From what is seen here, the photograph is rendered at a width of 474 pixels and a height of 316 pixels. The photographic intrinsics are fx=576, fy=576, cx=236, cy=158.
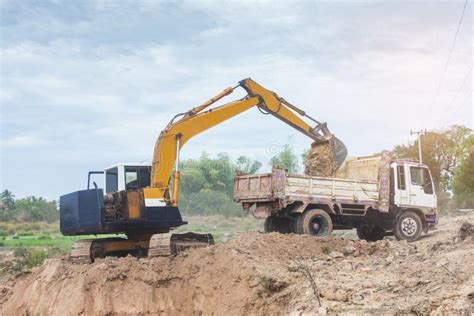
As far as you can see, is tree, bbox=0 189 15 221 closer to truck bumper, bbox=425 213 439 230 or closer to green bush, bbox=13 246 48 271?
green bush, bbox=13 246 48 271

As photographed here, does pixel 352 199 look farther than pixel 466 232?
Yes

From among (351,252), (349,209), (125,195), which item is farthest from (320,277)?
(349,209)

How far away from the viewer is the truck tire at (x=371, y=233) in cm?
1917

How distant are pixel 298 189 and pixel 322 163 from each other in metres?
2.50

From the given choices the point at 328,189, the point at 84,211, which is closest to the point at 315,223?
the point at 328,189

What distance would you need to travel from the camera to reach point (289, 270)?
33.3ft

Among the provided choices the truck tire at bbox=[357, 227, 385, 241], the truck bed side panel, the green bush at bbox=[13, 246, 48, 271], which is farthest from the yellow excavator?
the green bush at bbox=[13, 246, 48, 271]

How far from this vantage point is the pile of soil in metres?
18.4

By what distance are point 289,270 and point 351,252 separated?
11.3 feet

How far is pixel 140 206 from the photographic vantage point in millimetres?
13883

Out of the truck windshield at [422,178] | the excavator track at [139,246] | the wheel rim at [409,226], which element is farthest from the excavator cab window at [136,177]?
the truck windshield at [422,178]

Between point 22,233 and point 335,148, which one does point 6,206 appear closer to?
point 22,233

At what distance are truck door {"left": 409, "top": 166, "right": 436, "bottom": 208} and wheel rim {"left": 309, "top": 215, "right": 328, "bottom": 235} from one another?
4.00 metres

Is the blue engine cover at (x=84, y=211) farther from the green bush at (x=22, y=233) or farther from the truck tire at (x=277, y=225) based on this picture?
the green bush at (x=22, y=233)
